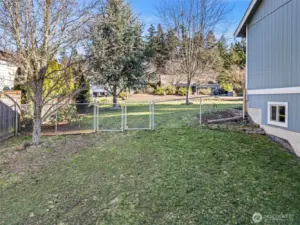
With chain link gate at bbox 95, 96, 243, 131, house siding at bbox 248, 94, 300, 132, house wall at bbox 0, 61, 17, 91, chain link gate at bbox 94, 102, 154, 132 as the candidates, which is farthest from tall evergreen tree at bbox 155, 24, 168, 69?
house siding at bbox 248, 94, 300, 132

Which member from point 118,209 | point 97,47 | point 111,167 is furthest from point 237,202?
point 97,47

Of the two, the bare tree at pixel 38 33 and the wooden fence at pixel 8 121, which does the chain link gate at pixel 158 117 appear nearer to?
the bare tree at pixel 38 33

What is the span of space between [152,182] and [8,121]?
5767mm

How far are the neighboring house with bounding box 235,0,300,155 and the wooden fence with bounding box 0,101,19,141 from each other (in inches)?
307

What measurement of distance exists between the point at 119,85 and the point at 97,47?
2.92 metres

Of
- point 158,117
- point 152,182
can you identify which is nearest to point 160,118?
point 158,117

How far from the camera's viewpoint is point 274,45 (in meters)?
6.00

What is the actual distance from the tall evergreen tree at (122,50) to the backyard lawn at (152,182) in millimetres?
9804

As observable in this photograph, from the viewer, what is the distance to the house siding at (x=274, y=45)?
514cm

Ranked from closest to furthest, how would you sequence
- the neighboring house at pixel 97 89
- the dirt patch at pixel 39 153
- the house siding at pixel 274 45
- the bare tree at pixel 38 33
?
the dirt patch at pixel 39 153, the house siding at pixel 274 45, the bare tree at pixel 38 33, the neighboring house at pixel 97 89

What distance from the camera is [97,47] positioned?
14.0 meters

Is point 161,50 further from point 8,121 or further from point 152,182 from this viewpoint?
point 152,182

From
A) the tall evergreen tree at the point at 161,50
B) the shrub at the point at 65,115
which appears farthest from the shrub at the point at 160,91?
the shrub at the point at 65,115

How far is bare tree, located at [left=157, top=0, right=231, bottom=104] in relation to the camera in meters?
17.5
